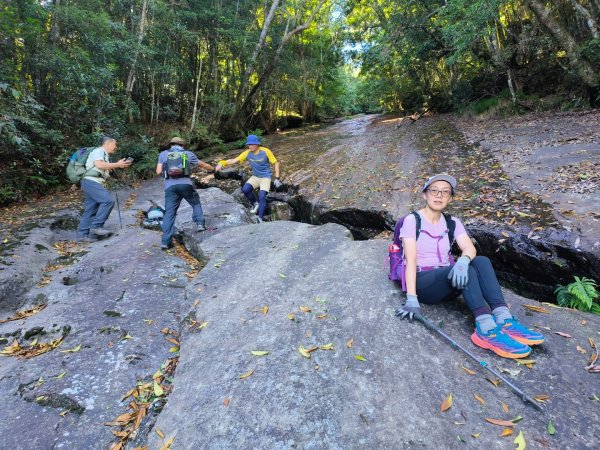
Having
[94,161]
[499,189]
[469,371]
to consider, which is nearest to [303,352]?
[469,371]

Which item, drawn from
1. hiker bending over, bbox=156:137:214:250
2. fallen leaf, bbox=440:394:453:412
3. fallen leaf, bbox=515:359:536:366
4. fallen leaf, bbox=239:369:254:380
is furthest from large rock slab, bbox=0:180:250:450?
fallen leaf, bbox=515:359:536:366

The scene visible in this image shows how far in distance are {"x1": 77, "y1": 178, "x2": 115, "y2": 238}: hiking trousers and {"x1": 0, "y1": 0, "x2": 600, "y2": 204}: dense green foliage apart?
1.95 m

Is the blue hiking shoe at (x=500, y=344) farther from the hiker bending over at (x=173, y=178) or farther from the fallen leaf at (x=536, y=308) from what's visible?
the hiker bending over at (x=173, y=178)

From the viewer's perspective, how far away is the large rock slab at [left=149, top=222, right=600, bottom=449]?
8.04 ft

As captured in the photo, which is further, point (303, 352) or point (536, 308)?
point (536, 308)

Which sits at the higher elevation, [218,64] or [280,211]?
[218,64]

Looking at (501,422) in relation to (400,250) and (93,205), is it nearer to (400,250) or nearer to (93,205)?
(400,250)

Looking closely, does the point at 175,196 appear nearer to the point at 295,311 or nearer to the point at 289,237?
the point at 289,237

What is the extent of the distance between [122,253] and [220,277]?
2.18m

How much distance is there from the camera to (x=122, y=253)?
6070 millimetres

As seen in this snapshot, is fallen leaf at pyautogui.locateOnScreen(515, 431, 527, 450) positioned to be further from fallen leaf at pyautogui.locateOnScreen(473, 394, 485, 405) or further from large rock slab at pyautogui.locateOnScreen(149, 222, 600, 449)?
fallen leaf at pyautogui.locateOnScreen(473, 394, 485, 405)

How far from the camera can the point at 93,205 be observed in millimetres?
7055

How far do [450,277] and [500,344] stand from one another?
0.67 m

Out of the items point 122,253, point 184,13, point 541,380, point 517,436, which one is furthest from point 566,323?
point 184,13
